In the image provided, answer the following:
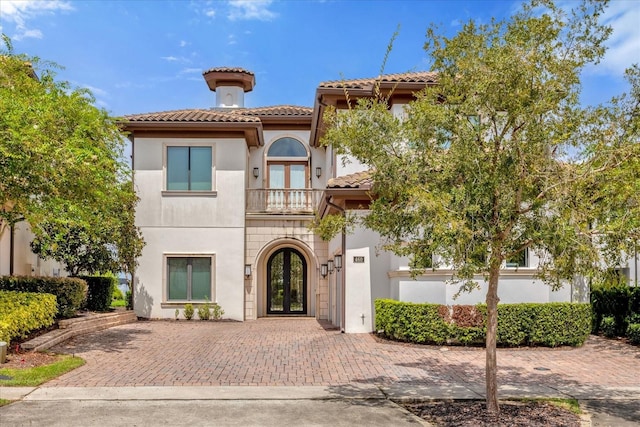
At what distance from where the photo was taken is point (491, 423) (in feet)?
26.2

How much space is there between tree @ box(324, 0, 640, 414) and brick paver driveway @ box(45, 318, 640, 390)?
360 cm

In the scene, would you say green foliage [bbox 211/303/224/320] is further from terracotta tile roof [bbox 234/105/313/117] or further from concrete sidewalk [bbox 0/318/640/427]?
terracotta tile roof [bbox 234/105/313/117]

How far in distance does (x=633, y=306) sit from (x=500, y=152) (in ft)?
35.6

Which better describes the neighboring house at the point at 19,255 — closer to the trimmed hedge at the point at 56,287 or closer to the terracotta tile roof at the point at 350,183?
the trimmed hedge at the point at 56,287

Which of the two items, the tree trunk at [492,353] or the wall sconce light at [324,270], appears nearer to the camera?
the tree trunk at [492,353]

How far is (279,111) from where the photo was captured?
2503cm

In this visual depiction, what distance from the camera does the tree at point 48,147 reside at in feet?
38.9

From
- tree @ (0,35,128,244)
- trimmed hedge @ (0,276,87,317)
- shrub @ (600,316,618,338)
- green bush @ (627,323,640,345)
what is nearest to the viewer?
tree @ (0,35,128,244)

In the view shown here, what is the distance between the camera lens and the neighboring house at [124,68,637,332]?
70.8ft

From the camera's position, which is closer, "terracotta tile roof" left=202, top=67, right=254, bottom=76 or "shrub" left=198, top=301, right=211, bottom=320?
"shrub" left=198, top=301, right=211, bottom=320

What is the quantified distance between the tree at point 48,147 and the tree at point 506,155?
6.69 metres

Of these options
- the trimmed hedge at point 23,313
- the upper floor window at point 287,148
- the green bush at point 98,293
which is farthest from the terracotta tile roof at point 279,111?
the trimmed hedge at point 23,313

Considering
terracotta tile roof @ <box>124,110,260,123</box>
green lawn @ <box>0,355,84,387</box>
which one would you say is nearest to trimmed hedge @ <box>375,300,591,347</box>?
green lawn @ <box>0,355,84,387</box>

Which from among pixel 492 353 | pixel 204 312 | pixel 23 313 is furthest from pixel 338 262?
pixel 492 353
